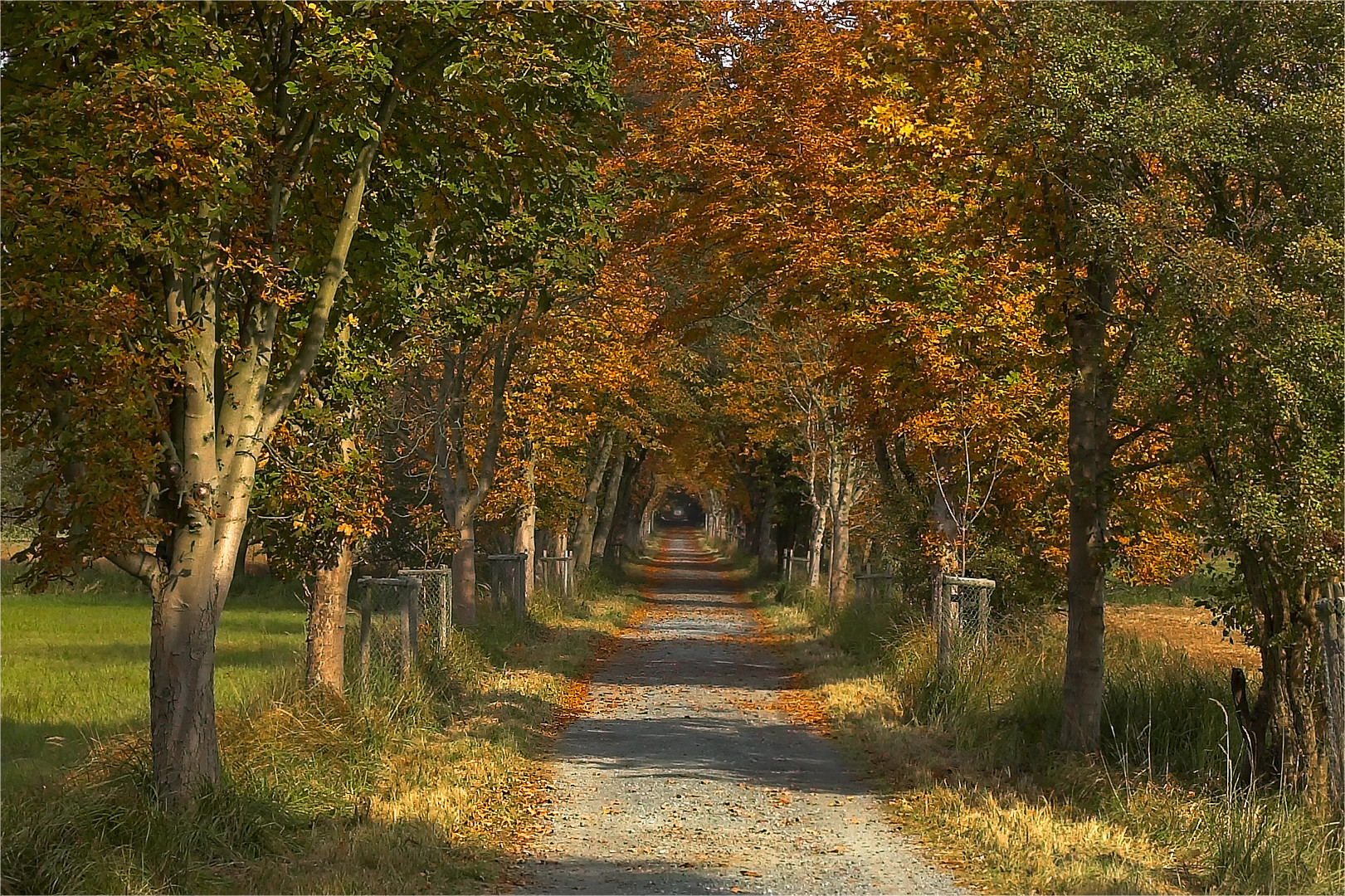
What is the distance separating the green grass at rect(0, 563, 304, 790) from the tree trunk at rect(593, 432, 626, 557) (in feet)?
36.5

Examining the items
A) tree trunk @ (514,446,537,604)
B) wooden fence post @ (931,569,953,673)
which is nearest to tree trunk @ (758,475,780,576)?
tree trunk @ (514,446,537,604)

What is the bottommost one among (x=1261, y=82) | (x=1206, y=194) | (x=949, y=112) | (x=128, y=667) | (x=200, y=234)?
(x=128, y=667)

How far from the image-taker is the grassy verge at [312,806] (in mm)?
8070

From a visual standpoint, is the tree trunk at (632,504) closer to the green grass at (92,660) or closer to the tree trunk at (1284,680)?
the green grass at (92,660)

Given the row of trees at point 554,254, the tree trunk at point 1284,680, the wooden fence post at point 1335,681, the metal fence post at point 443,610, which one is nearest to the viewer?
the row of trees at point 554,254

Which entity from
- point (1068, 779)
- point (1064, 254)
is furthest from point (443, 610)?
point (1064, 254)

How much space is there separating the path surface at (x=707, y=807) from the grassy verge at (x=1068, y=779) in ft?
1.57

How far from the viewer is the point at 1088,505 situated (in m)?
13.4

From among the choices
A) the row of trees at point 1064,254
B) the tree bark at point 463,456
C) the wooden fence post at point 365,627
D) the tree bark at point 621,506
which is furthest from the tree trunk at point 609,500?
the wooden fence post at point 365,627

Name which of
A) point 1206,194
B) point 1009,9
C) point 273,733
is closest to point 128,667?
point 273,733

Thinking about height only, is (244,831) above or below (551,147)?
below

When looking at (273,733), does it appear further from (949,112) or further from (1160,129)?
(949,112)

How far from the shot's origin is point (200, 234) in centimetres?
902

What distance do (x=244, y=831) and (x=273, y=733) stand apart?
8.76 feet
